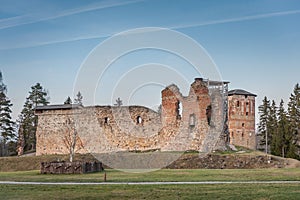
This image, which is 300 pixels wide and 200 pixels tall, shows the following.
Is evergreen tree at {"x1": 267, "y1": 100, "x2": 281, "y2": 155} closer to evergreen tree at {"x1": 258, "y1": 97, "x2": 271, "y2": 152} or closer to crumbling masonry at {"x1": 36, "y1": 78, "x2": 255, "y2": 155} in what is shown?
evergreen tree at {"x1": 258, "y1": 97, "x2": 271, "y2": 152}

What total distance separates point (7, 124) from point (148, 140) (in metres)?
21.6

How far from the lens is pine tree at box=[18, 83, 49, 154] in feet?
201

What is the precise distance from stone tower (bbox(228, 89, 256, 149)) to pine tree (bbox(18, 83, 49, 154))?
27.6 meters

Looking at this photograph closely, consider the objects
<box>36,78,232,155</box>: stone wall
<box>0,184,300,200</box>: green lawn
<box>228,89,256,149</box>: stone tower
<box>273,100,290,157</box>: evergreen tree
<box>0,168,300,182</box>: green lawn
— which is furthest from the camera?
<box>228,89,256,149</box>: stone tower

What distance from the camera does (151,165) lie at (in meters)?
35.7

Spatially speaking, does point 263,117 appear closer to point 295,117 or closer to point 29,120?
point 295,117

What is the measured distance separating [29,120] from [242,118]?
31.3m

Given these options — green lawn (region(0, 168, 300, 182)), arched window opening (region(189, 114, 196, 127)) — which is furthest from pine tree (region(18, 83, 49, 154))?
green lawn (region(0, 168, 300, 182))

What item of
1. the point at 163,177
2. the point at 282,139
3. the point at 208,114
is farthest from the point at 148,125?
the point at 163,177

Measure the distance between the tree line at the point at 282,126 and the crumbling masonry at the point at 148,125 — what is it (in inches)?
479

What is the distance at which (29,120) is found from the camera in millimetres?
64188

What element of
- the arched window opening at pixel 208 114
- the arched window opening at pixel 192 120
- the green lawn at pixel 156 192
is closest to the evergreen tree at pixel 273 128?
the arched window opening at pixel 208 114

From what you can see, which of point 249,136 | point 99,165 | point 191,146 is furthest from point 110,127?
point 249,136

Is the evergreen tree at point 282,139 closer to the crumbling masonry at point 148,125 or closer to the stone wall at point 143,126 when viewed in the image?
the crumbling masonry at point 148,125
